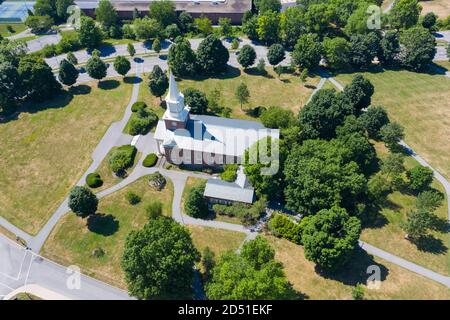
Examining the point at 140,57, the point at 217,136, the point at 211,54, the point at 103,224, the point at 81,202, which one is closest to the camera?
the point at 81,202

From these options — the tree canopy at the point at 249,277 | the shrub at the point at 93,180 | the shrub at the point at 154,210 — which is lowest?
the shrub at the point at 93,180

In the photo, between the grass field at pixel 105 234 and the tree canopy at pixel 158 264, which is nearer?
the tree canopy at pixel 158 264

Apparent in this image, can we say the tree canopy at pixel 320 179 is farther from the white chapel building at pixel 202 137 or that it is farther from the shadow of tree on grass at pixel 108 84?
the shadow of tree on grass at pixel 108 84

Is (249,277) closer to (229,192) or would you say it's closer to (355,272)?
(355,272)

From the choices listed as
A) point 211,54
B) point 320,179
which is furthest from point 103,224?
point 211,54

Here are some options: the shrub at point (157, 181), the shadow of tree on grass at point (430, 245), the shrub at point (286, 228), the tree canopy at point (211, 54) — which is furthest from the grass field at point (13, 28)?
the shadow of tree on grass at point (430, 245)

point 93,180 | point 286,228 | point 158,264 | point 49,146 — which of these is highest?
point 158,264
